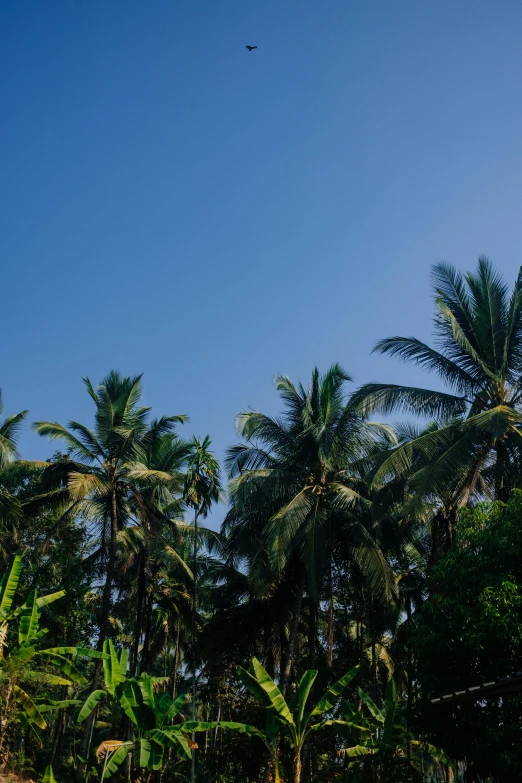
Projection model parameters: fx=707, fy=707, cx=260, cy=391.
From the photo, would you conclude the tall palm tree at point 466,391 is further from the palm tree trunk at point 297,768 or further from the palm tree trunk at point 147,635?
the palm tree trunk at point 147,635

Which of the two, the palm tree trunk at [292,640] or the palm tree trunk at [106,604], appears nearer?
the palm tree trunk at [292,640]

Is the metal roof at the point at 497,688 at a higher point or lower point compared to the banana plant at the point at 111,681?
higher

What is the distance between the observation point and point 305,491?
2350 cm

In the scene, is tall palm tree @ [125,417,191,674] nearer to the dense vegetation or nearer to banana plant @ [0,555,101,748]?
the dense vegetation

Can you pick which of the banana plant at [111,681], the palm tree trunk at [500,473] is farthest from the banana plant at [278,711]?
the palm tree trunk at [500,473]

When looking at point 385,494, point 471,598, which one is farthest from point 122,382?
point 471,598

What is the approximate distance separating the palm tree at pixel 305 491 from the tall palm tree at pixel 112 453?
326 centimetres

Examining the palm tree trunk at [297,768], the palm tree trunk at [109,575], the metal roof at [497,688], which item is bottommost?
the palm tree trunk at [297,768]

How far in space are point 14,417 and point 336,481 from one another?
12.3 m

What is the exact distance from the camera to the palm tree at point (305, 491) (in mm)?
22016

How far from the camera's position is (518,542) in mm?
14820

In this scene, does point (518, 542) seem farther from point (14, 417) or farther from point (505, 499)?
point (14, 417)

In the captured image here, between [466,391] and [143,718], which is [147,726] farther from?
[466,391]

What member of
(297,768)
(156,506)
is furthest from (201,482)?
(297,768)
